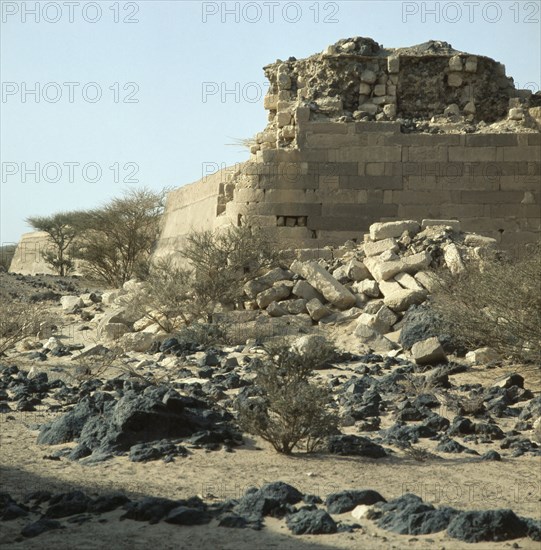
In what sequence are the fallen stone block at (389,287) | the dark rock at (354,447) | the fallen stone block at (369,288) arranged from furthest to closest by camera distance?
the fallen stone block at (369,288) < the fallen stone block at (389,287) < the dark rock at (354,447)

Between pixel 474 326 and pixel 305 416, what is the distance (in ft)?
→ 13.3

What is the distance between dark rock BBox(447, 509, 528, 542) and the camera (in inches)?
208

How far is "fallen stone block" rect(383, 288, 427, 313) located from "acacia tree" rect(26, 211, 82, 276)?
23636 mm

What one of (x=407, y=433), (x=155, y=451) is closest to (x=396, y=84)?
(x=407, y=433)

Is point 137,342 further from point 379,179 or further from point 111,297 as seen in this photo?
point 379,179


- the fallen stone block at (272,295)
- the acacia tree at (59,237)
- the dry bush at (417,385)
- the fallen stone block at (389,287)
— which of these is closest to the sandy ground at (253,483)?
the dry bush at (417,385)

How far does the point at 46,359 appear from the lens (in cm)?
1250

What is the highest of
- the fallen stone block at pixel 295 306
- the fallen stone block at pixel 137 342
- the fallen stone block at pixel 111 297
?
the fallen stone block at pixel 295 306

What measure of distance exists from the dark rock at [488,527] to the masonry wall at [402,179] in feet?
39.8

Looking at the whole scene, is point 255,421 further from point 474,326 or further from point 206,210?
point 206,210

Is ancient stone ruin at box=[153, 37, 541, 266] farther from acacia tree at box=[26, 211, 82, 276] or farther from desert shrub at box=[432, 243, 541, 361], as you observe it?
acacia tree at box=[26, 211, 82, 276]

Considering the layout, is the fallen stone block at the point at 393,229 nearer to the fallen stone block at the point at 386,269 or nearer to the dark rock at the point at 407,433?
the fallen stone block at the point at 386,269

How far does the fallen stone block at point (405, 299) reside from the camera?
1325cm

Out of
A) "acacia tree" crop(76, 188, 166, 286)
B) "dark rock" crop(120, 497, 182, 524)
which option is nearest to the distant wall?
"acacia tree" crop(76, 188, 166, 286)
